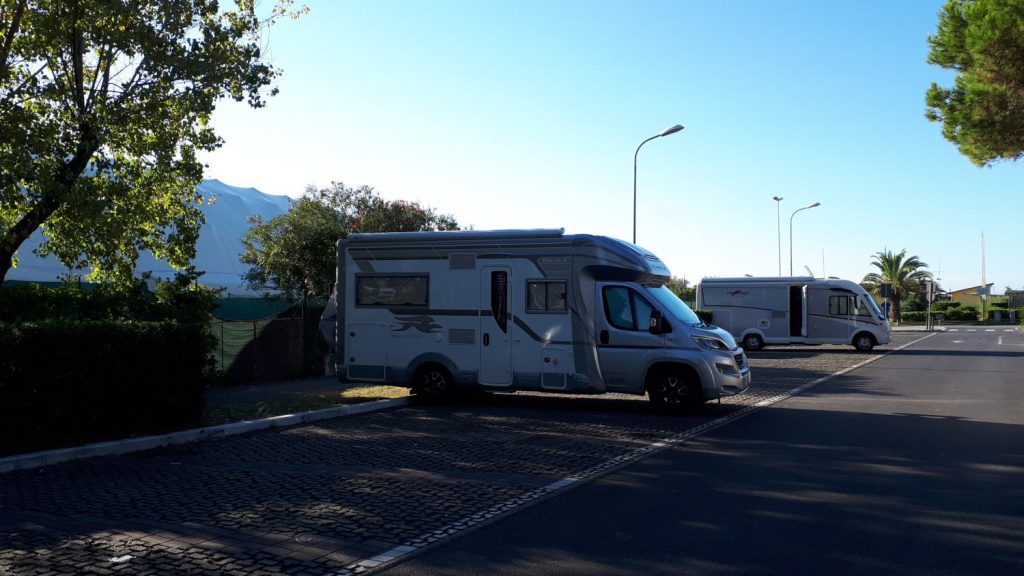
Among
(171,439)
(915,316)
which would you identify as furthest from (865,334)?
(915,316)

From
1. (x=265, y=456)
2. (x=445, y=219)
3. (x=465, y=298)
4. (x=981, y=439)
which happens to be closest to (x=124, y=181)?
(x=465, y=298)

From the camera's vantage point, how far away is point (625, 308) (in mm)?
13211

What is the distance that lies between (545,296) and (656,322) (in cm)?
185

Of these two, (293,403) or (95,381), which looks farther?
(293,403)

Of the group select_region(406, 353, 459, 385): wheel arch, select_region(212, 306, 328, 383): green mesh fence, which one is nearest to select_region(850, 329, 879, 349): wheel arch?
select_region(212, 306, 328, 383): green mesh fence

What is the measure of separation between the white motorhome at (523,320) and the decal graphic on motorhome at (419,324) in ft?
0.06

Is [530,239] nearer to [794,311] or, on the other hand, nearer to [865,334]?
[794,311]

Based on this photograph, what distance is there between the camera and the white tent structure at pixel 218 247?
116 ft

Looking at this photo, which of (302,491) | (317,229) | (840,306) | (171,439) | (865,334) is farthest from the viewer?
(840,306)

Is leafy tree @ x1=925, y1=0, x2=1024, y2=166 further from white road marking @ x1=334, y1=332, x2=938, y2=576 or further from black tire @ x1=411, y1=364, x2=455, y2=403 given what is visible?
black tire @ x1=411, y1=364, x2=455, y2=403

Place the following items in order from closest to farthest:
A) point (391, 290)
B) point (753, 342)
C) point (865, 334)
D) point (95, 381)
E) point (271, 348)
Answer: point (95, 381) → point (391, 290) → point (271, 348) → point (865, 334) → point (753, 342)

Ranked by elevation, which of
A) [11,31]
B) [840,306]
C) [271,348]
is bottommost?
[271,348]

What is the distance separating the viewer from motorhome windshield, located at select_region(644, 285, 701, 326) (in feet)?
42.9

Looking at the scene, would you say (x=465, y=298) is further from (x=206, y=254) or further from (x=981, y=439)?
(x=206, y=254)
